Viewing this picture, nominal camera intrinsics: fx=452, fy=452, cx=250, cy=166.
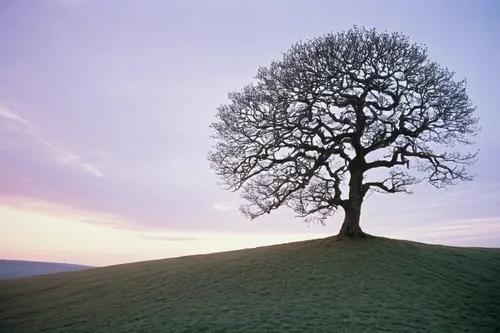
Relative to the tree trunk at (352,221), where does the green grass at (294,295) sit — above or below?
below

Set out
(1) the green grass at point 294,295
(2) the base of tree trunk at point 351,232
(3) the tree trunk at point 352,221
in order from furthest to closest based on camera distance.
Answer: (2) the base of tree trunk at point 351,232
(3) the tree trunk at point 352,221
(1) the green grass at point 294,295

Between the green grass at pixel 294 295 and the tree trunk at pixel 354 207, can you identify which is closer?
the green grass at pixel 294 295

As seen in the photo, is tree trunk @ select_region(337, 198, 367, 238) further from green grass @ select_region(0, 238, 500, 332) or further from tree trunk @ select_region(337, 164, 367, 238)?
green grass @ select_region(0, 238, 500, 332)

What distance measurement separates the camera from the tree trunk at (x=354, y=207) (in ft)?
102

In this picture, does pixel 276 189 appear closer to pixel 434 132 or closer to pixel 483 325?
pixel 434 132

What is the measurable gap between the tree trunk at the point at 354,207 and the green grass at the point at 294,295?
3.64 ft

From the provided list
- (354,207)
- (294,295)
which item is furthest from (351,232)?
(294,295)

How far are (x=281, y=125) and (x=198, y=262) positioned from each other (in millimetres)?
12305

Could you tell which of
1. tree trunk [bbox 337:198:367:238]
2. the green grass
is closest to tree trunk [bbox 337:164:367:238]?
tree trunk [bbox 337:198:367:238]

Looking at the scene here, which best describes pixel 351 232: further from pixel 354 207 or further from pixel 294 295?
pixel 294 295

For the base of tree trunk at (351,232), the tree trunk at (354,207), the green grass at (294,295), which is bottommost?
the green grass at (294,295)

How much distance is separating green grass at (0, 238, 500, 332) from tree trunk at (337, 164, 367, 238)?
1.11m

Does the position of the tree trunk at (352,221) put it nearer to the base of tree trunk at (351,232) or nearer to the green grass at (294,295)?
the base of tree trunk at (351,232)

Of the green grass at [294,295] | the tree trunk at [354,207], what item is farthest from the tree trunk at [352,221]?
the green grass at [294,295]
